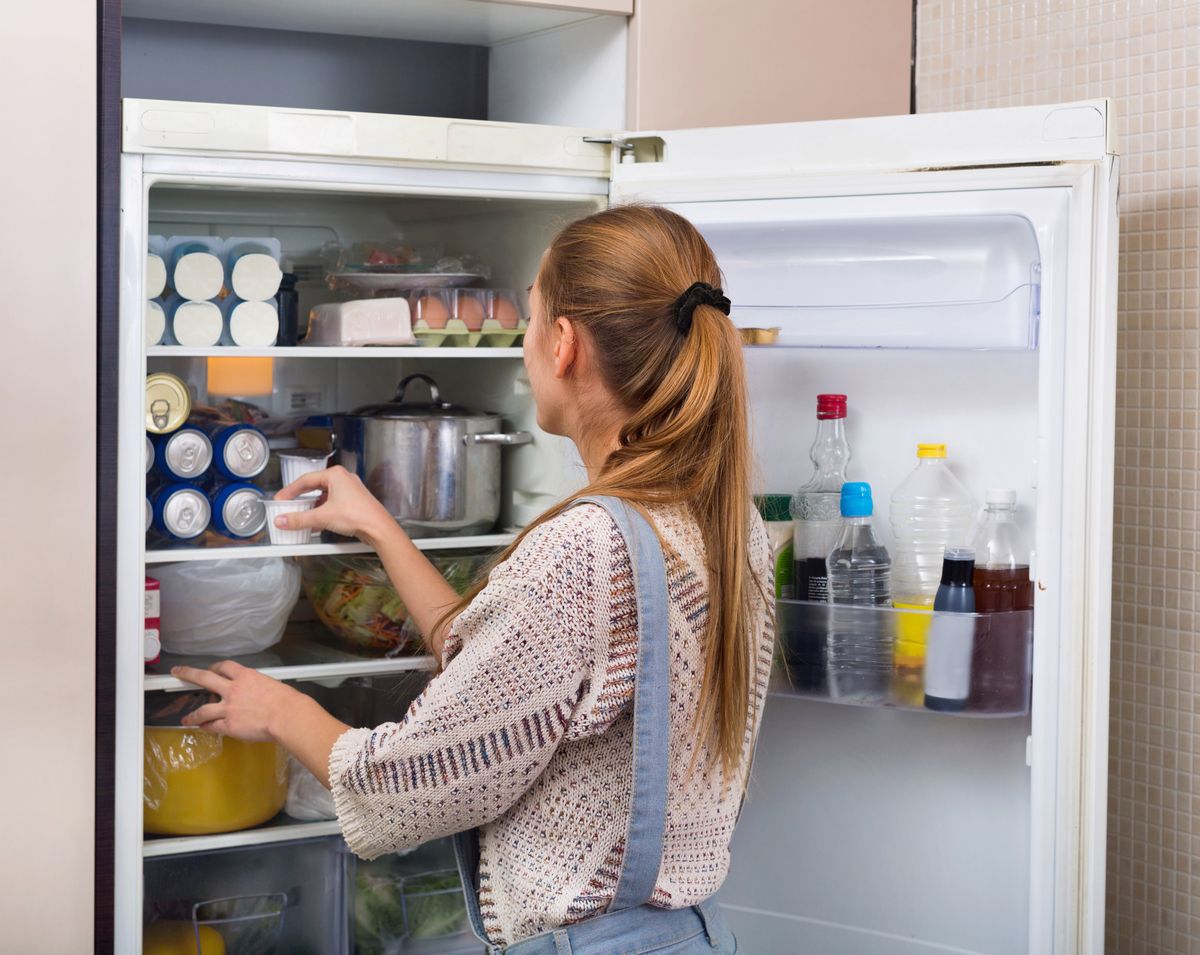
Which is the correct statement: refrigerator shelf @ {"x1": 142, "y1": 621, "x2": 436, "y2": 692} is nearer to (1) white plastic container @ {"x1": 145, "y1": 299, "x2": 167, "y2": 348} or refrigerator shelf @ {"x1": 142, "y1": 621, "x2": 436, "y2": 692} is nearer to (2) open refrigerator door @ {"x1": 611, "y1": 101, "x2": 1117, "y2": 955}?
(1) white plastic container @ {"x1": 145, "y1": 299, "x2": 167, "y2": 348}

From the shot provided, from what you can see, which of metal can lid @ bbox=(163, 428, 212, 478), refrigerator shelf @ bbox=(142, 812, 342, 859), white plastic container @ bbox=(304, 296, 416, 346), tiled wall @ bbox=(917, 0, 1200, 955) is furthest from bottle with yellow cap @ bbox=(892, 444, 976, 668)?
metal can lid @ bbox=(163, 428, 212, 478)

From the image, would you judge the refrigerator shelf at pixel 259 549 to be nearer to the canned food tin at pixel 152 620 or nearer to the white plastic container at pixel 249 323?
the canned food tin at pixel 152 620

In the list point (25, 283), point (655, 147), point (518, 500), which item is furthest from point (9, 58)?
point (518, 500)

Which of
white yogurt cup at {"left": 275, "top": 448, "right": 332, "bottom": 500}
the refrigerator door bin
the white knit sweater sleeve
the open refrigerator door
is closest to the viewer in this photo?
the white knit sweater sleeve

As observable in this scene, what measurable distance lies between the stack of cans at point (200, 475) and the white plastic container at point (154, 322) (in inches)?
1.9

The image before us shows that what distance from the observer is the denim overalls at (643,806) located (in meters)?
0.96

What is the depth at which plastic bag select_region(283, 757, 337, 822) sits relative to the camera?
1.67 meters

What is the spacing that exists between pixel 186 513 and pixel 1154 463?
1.29m

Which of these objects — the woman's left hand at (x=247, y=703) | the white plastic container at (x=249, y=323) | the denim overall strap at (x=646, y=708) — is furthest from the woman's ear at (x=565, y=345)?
the white plastic container at (x=249, y=323)

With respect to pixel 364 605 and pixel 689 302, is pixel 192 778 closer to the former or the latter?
pixel 364 605

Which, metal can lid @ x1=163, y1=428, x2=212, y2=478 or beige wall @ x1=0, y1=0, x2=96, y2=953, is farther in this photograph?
metal can lid @ x1=163, y1=428, x2=212, y2=478

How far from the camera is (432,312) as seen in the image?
1686 mm

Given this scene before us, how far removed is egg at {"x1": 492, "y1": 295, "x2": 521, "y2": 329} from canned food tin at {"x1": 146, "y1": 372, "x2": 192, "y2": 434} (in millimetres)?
436

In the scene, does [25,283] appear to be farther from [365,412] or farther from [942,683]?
[942,683]
